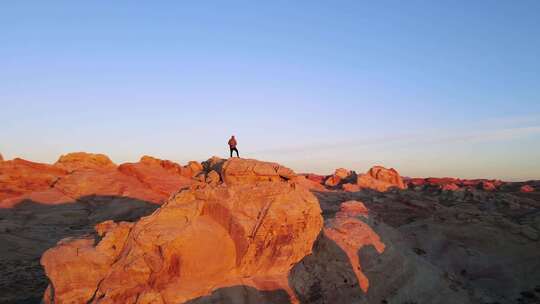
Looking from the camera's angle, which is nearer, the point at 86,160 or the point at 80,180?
the point at 80,180

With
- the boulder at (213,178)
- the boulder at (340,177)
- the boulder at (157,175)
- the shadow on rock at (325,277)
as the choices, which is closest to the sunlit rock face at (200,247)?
the shadow on rock at (325,277)

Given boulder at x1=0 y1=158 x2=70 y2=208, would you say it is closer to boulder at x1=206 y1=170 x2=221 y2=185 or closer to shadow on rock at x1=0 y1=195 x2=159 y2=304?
shadow on rock at x1=0 y1=195 x2=159 y2=304

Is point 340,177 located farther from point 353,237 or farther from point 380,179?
point 353,237

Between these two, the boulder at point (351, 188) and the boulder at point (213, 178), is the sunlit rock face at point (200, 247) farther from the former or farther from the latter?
the boulder at point (351, 188)

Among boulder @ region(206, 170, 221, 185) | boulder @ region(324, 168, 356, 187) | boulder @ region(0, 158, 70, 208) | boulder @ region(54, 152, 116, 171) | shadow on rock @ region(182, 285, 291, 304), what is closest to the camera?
shadow on rock @ region(182, 285, 291, 304)

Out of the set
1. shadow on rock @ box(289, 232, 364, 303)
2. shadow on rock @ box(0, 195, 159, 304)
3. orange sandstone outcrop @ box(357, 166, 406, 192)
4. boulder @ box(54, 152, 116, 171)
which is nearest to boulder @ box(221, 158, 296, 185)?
shadow on rock @ box(289, 232, 364, 303)

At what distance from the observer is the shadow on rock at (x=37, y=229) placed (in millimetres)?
19188

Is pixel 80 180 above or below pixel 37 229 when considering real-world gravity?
above

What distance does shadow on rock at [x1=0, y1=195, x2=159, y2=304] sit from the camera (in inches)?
755

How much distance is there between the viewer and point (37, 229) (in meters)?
26.4

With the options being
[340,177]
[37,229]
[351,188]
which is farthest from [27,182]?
[340,177]

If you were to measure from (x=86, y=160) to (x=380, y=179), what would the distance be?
118 ft

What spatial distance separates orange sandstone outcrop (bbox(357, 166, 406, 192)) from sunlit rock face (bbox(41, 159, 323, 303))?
→ 128 feet

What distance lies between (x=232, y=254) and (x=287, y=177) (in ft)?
12.2
